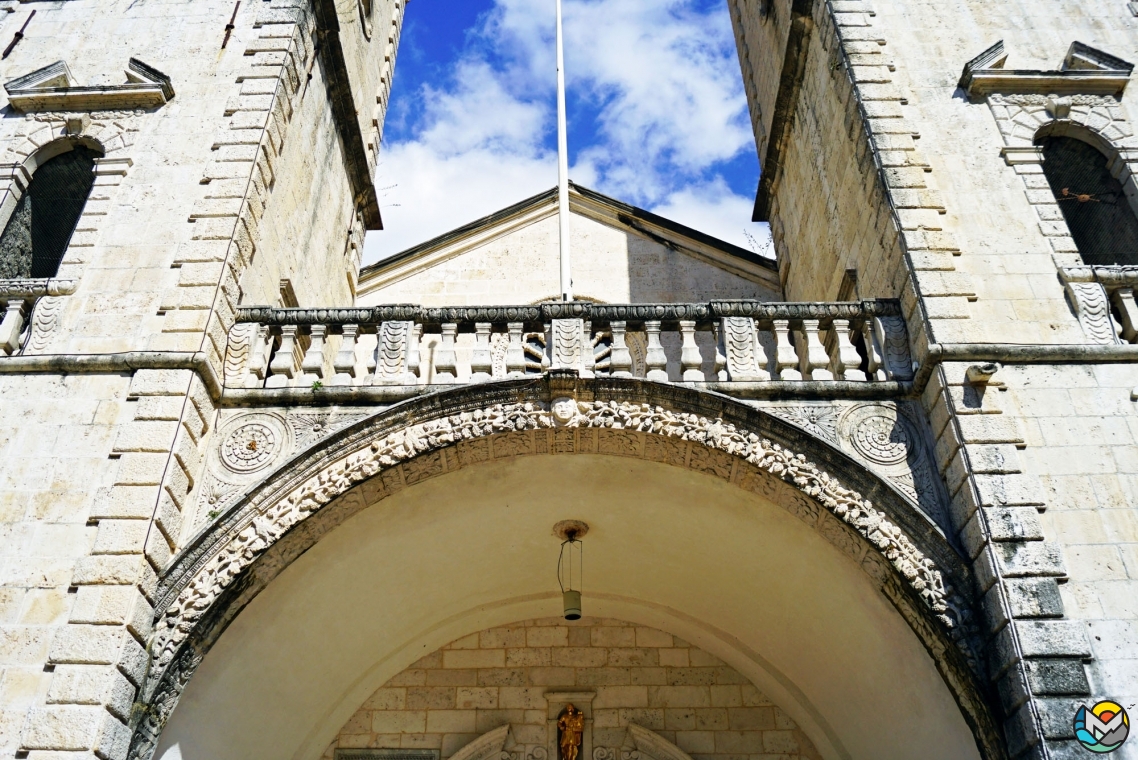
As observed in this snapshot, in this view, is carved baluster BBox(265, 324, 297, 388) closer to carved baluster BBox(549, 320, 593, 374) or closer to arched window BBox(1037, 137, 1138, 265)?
carved baluster BBox(549, 320, 593, 374)

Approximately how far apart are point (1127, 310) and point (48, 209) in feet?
31.1

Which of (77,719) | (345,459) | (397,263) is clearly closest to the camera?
(77,719)

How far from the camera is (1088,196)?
8.75 meters

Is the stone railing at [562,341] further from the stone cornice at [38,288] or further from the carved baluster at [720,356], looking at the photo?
the stone cornice at [38,288]

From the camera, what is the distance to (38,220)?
9172mm

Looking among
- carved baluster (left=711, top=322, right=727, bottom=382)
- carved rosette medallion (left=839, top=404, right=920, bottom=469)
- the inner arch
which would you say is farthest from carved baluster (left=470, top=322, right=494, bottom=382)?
carved rosette medallion (left=839, top=404, right=920, bottom=469)

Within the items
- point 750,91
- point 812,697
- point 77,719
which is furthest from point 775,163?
point 77,719

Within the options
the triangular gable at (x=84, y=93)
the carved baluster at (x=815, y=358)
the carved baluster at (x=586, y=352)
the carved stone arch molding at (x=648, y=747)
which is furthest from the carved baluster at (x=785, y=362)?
the triangular gable at (x=84, y=93)

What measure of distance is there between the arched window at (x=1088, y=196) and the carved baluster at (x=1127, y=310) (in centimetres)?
121

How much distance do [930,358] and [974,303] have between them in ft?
2.40

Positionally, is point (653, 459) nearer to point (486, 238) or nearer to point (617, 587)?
point (617, 587)

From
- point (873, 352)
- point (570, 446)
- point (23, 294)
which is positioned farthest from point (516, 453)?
point (23, 294)

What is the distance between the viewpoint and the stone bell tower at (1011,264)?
20.2ft

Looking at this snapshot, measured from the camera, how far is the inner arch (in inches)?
287
